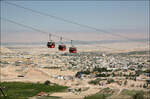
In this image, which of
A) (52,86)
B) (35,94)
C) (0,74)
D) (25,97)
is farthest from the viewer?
(0,74)

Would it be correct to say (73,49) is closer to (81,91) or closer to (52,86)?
(81,91)

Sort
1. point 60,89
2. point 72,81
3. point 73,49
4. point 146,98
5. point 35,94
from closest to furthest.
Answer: point 73,49 → point 146,98 → point 35,94 → point 60,89 → point 72,81

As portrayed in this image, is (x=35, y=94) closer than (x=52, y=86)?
Yes

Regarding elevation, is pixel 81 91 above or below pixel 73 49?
below

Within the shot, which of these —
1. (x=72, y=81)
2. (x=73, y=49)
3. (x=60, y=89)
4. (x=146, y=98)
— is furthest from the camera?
(x=72, y=81)

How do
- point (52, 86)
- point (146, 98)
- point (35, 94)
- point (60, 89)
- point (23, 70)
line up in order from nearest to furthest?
point (146, 98) < point (35, 94) < point (60, 89) < point (52, 86) < point (23, 70)

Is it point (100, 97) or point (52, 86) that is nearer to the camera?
point (100, 97)

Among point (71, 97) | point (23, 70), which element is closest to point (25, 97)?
point (71, 97)

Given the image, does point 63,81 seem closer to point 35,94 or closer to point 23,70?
point 35,94

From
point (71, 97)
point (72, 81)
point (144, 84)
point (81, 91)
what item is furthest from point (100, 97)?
point (72, 81)
